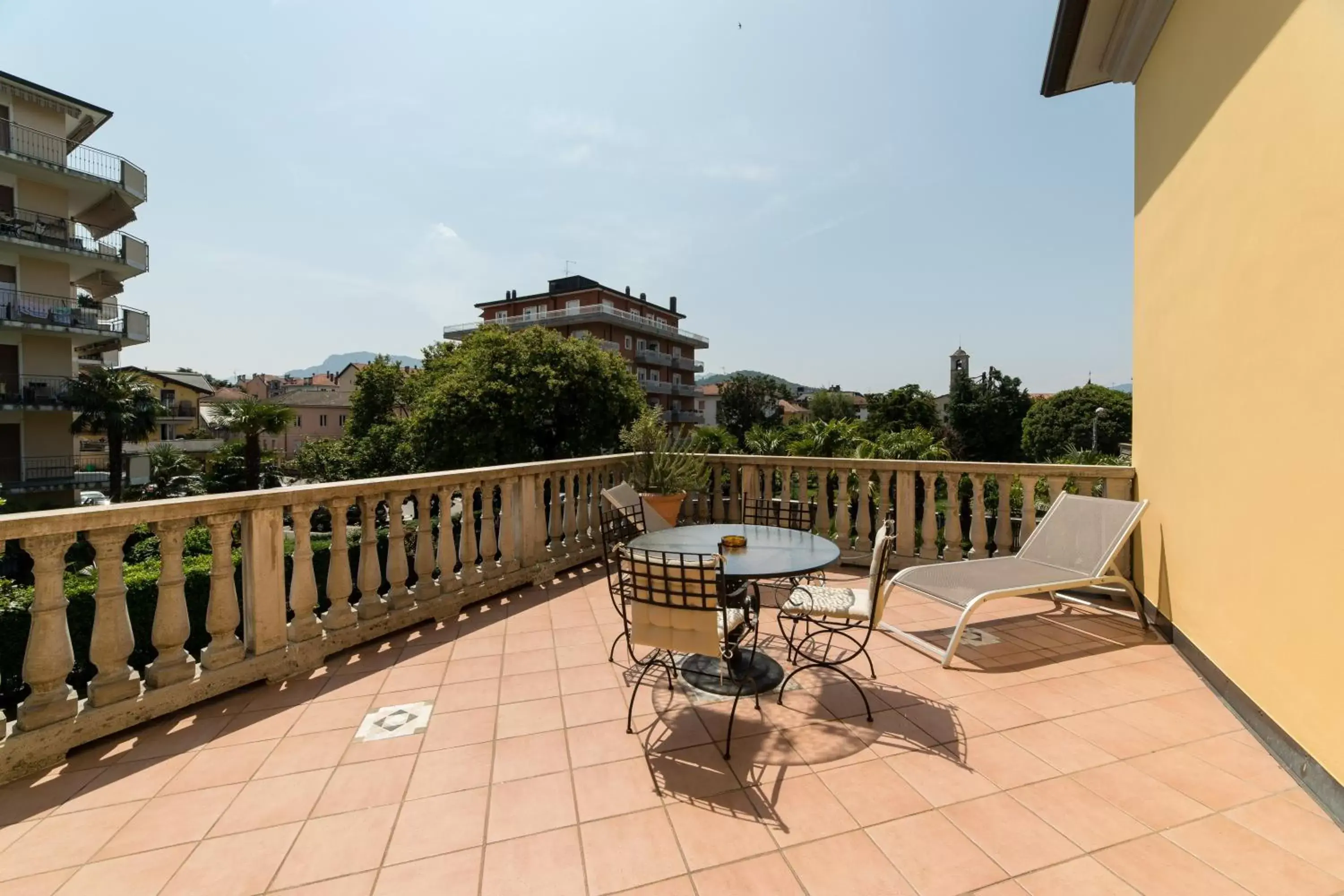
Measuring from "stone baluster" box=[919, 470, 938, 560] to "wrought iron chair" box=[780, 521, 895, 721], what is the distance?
1.79 metres

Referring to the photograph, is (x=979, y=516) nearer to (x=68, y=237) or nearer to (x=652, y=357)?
(x=68, y=237)

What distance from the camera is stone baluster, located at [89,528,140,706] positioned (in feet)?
7.94

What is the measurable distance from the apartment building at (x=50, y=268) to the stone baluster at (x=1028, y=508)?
27.4 meters

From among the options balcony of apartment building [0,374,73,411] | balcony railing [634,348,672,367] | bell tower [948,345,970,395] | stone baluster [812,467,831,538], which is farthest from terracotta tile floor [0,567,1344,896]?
bell tower [948,345,970,395]

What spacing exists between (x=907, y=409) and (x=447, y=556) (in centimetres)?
4461

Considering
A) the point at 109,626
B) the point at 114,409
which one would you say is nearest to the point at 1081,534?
the point at 109,626

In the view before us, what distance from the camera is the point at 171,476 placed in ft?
84.6

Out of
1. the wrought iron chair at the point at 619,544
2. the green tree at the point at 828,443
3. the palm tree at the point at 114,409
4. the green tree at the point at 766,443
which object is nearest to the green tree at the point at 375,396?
the palm tree at the point at 114,409

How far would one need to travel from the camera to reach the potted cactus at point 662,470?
5.89 meters

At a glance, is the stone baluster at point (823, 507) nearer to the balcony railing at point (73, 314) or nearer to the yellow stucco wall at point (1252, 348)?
the yellow stucco wall at point (1252, 348)

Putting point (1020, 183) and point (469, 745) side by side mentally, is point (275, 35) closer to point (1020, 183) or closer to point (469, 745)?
point (469, 745)

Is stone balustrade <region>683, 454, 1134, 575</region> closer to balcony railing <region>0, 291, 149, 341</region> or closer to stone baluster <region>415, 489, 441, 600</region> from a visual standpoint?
stone baluster <region>415, 489, 441, 600</region>

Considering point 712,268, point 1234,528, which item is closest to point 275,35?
point 1234,528

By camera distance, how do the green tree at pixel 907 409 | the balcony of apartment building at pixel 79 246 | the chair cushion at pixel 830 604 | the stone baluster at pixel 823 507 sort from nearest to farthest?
1. the chair cushion at pixel 830 604
2. the stone baluster at pixel 823 507
3. the balcony of apartment building at pixel 79 246
4. the green tree at pixel 907 409
